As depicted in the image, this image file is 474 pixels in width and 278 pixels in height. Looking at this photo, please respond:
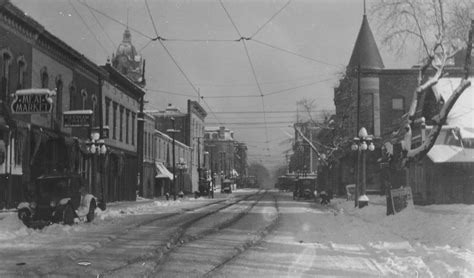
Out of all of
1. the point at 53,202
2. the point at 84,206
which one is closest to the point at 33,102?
the point at 53,202

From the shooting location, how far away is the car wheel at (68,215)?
59.6ft

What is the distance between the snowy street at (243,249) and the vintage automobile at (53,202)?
45 centimetres

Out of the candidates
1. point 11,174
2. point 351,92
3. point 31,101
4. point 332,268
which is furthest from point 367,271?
point 351,92

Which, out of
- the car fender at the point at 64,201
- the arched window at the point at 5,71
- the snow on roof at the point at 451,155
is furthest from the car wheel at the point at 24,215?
the snow on roof at the point at 451,155

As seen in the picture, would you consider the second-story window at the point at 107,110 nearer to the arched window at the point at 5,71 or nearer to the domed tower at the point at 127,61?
the domed tower at the point at 127,61

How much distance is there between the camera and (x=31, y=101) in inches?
767

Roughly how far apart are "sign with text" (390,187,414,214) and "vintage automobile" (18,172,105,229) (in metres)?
11.7

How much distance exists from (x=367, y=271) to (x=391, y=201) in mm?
13359

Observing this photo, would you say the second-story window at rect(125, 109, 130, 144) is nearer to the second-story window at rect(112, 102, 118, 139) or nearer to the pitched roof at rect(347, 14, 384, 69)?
the second-story window at rect(112, 102, 118, 139)

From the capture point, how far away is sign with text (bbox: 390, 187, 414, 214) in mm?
21344

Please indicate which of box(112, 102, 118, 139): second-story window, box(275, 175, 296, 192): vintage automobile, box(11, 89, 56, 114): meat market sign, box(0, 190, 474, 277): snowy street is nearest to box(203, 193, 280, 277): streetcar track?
box(0, 190, 474, 277): snowy street

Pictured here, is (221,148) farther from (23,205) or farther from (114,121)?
(23,205)

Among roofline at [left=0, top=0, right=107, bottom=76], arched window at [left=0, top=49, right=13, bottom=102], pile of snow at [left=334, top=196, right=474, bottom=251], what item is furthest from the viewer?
arched window at [left=0, top=49, right=13, bottom=102]

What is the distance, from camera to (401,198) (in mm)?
21844
